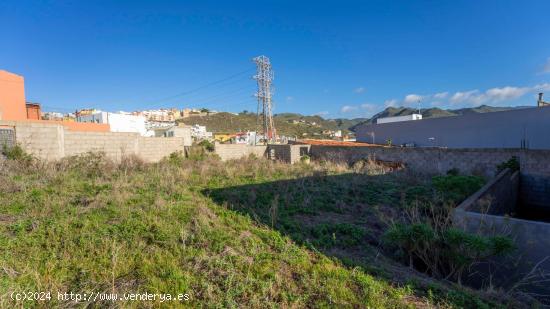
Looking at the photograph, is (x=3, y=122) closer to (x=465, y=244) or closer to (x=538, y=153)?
(x=465, y=244)

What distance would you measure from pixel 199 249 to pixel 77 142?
10.8 m

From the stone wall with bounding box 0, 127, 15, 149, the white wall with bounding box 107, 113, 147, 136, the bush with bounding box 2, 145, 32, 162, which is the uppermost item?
the white wall with bounding box 107, 113, 147, 136

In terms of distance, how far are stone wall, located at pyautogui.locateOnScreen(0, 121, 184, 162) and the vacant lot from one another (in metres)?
4.53

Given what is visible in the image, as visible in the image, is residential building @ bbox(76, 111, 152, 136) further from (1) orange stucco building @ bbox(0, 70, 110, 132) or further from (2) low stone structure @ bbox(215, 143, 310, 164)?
(2) low stone structure @ bbox(215, 143, 310, 164)

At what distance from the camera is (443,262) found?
3986 millimetres

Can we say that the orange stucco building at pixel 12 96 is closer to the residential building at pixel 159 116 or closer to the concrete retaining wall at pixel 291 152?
the concrete retaining wall at pixel 291 152

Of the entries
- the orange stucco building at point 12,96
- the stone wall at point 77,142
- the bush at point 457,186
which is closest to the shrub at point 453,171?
the bush at point 457,186

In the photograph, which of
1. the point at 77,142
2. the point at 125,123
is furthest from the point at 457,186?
the point at 125,123

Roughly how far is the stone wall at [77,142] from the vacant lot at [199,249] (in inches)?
178

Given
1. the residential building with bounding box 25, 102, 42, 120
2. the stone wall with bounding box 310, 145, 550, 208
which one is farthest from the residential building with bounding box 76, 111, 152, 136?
the stone wall with bounding box 310, 145, 550, 208

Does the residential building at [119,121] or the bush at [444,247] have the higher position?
the residential building at [119,121]

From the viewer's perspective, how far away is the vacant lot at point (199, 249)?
2734mm

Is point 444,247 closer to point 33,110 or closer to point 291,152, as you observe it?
point 291,152

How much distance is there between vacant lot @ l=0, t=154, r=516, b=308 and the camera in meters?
2.73
